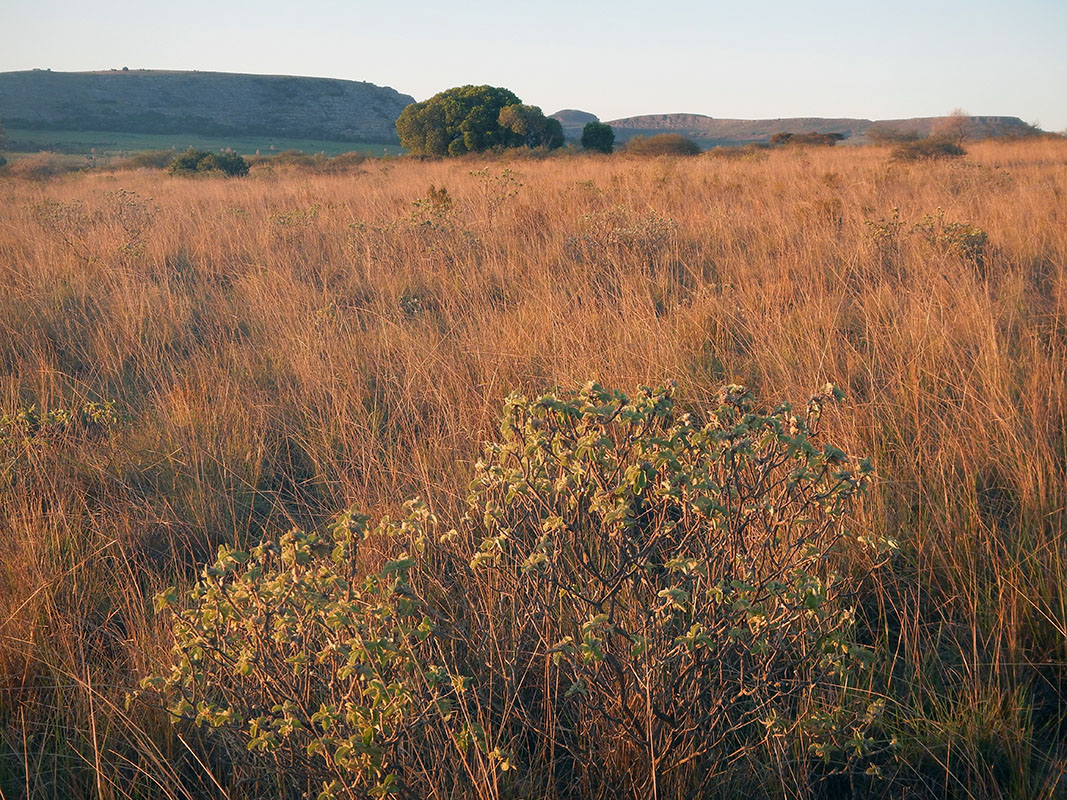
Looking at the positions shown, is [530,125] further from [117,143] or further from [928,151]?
[117,143]

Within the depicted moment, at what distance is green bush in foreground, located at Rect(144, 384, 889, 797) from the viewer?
1.35 meters

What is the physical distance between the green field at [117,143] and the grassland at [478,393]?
26.3m

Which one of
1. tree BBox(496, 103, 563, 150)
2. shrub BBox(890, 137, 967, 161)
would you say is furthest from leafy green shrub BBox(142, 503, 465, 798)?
tree BBox(496, 103, 563, 150)

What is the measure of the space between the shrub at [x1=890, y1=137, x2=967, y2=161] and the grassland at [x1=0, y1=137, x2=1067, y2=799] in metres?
7.71

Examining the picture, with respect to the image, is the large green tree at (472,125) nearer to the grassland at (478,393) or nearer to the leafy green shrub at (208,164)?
the leafy green shrub at (208,164)

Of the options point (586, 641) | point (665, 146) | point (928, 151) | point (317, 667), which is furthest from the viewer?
point (665, 146)

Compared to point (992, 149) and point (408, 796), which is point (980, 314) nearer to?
point (408, 796)

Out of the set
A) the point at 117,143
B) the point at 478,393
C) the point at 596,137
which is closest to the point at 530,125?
Result: the point at 596,137

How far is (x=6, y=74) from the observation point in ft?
174

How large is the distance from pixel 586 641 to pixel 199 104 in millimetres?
65724

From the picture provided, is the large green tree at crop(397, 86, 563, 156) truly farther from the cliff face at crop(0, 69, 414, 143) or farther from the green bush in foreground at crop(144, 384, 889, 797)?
the cliff face at crop(0, 69, 414, 143)

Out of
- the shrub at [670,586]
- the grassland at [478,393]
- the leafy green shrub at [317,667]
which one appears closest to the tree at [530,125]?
the grassland at [478,393]

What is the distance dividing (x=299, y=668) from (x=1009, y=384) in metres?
2.83

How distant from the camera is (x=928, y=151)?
15391 millimetres
